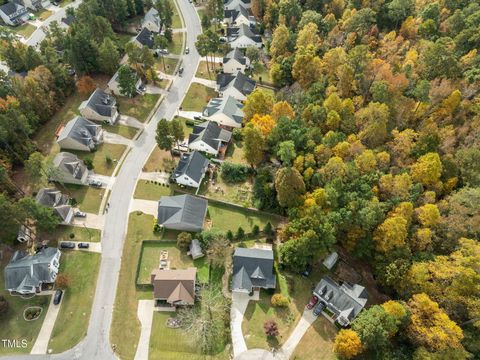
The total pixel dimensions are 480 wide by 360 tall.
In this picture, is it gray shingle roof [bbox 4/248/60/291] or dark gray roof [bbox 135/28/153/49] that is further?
dark gray roof [bbox 135/28/153/49]

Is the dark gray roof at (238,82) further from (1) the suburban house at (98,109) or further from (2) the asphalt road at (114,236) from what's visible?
(1) the suburban house at (98,109)

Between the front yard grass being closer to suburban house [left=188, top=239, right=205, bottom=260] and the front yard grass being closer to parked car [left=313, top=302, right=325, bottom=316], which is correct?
suburban house [left=188, top=239, right=205, bottom=260]

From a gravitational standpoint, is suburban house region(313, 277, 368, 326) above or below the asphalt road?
above

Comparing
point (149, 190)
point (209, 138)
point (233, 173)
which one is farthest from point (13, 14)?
point (233, 173)

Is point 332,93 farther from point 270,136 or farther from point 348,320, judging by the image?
point 348,320

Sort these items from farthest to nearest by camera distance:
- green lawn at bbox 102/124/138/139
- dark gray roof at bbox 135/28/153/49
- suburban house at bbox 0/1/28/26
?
suburban house at bbox 0/1/28/26
dark gray roof at bbox 135/28/153/49
green lawn at bbox 102/124/138/139

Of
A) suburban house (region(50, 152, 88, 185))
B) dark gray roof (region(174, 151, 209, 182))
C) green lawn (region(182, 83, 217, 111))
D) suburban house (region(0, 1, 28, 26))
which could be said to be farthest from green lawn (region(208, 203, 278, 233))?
suburban house (region(0, 1, 28, 26))

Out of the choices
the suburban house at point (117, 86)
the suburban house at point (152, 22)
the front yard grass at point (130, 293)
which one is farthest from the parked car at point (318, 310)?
the suburban house at point (152, 22)
